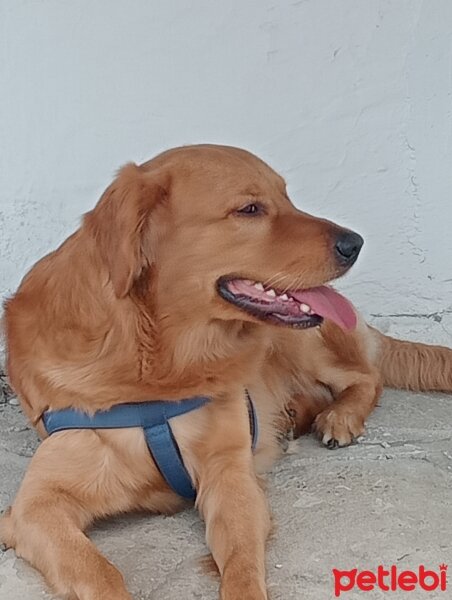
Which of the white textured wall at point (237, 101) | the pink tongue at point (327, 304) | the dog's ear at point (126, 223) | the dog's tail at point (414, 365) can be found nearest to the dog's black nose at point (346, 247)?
the pink tongue at point (327, 304)

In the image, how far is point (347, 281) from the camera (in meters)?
4.47

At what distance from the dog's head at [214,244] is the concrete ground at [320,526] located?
56cm

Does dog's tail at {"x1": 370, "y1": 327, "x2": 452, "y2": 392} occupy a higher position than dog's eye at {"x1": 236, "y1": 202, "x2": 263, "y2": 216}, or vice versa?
dog's eye at {"x1": 236, "y1": 202, "x2": 263, "y2": 216}

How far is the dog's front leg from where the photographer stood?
2529mm

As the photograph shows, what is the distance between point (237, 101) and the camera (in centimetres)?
423

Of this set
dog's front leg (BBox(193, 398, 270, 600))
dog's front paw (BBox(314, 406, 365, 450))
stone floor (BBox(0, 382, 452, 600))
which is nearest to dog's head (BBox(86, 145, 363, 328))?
dog's front leg (BBox(193, 398, 270, 600))

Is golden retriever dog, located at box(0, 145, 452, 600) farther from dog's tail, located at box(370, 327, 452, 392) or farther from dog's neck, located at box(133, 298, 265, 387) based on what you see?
dog's tail, located at box(370, 327, 452, 392)

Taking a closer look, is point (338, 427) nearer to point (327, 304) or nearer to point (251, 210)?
point (327, 304)

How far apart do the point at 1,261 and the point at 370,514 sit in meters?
2.08

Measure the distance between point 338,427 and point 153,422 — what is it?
2.72 ft

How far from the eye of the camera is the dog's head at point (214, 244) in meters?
2.81

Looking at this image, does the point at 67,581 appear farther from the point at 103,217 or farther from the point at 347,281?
the point at 347,281

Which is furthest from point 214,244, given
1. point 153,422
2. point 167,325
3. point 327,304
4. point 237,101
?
point 237,101

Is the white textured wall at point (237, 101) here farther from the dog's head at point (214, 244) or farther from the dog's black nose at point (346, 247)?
the dog's black nose at point (346, 247)
